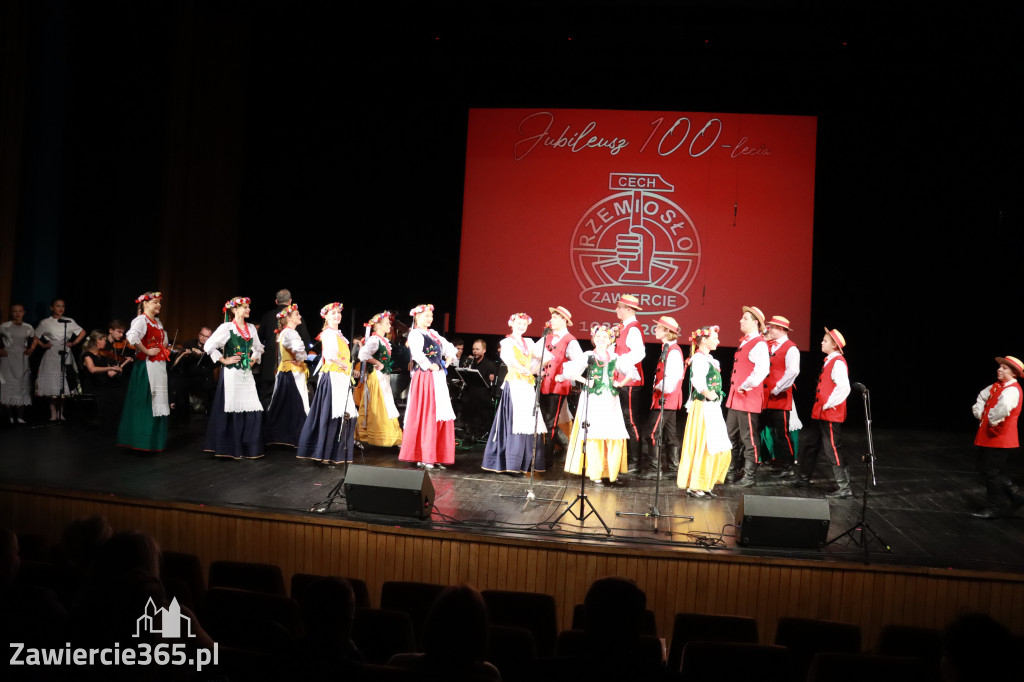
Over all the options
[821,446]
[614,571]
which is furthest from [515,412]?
[821,446]

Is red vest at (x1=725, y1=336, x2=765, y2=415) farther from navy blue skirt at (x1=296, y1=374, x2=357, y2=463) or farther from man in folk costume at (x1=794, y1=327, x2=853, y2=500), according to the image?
navy blue skirt at (x1=296, y1=374, x2=357, y2=463)

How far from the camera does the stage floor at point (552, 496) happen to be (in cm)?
529

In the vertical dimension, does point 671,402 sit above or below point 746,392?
below

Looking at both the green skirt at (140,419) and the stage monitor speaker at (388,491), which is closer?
the stage monitor speaker at (388,491)

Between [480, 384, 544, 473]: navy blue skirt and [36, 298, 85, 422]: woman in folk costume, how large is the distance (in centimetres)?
525

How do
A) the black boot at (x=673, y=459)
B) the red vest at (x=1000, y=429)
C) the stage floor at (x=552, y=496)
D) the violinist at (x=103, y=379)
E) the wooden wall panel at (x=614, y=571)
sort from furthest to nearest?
the violinist at (x=103, y=379) < the black boot at (x=673, y=459) < the red vest at (x=1000, y=429) < the stage floor at (x=552, y=496) < the wooden wall panel at (x=614, y=571)

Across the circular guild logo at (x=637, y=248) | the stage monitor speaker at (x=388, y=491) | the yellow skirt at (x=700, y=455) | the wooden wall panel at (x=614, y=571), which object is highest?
the circular guild logo at (x=637, y=248)

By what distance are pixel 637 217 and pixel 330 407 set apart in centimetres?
460

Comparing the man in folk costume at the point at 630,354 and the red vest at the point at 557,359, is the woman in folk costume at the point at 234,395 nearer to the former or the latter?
the red vest at the point at 557,359

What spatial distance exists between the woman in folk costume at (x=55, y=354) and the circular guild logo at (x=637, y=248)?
620 cm

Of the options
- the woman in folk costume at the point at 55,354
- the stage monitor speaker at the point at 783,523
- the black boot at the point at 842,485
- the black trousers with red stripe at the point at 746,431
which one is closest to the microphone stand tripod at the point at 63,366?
the woman in folk costume at the point at 55,354

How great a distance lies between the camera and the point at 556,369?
7.77m

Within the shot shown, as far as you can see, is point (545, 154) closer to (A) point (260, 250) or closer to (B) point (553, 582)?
(A) point (260, 250)

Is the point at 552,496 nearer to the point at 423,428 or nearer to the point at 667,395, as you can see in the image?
the point at 423,428
